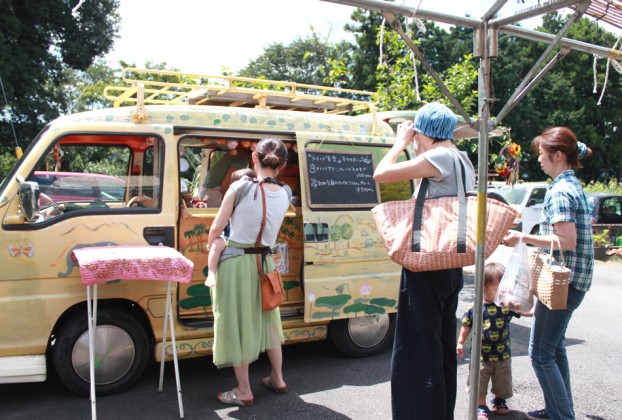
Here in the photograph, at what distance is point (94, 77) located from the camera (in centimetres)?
3812

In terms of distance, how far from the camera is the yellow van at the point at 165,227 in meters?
3.95

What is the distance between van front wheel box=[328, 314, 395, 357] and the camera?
518 cm

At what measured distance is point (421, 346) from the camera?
2973 millimetres

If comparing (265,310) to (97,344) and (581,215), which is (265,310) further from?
(581,215)

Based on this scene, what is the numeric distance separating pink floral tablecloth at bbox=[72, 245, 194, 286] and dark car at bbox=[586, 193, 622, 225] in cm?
1551

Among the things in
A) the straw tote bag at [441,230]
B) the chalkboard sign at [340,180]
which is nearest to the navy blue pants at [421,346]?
the straw tote bag at [441,230]

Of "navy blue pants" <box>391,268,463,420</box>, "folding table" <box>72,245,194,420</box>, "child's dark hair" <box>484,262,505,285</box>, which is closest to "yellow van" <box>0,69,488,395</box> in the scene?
"folding table" <box>72,245,194,420</box>

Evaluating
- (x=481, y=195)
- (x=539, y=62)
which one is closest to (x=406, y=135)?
(x=481, y=195)

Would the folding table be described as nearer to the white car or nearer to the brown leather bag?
the brown leather bag

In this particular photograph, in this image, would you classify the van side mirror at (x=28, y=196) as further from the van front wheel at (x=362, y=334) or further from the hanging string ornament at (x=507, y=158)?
the hanging string ornament at (x=507, y=158)

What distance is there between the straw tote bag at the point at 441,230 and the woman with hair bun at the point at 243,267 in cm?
139

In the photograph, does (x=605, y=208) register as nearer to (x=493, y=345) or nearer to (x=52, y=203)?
(x=493, y=345)

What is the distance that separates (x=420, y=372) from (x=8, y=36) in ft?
58.5

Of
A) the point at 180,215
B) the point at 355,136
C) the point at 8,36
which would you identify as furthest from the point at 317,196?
the point at 8,36
